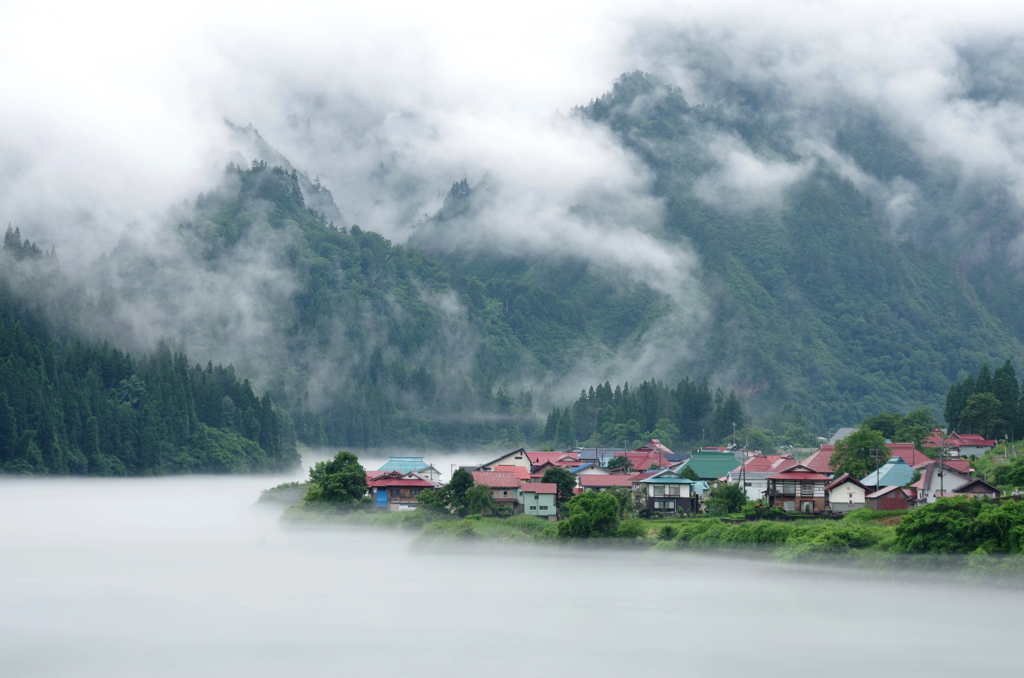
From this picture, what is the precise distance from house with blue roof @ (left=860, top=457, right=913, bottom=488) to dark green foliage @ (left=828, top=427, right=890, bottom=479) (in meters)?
2.83

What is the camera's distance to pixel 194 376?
155m

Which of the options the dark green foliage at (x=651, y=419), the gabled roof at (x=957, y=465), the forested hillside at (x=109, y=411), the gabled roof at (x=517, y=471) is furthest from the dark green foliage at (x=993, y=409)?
the forested hillside at (x=109, y=411)

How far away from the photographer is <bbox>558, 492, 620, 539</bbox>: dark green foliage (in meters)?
64.0

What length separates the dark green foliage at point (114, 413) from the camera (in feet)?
383

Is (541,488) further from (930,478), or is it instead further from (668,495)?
(930,478)

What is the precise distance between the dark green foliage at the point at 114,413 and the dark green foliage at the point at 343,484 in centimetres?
4712

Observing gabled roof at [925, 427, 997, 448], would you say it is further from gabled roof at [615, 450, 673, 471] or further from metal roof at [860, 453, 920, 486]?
gabled roof at [615, 450, 673, 471]

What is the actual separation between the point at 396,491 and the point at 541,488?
40.2 ft

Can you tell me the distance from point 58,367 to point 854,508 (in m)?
95.8

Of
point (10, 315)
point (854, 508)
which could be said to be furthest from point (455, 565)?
point (10, 315)

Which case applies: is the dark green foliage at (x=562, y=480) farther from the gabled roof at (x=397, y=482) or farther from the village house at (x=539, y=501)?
the gabled roof at (x=397, y=482)

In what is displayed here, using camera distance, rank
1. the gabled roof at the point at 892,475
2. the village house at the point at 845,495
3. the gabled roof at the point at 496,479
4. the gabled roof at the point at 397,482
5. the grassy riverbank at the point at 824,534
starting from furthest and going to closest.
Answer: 1. the gabled roof at the point at 397,482
2. the gabled roof at the point at 496,479
3. the gabled roof at the point at 892,475
4. the village house at the point at 845,495
5. the grassy riverbank at the point at 824,534

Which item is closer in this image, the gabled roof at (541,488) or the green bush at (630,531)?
the green bush at (630,531)

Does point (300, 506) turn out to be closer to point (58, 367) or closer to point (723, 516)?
point (723, 516)
